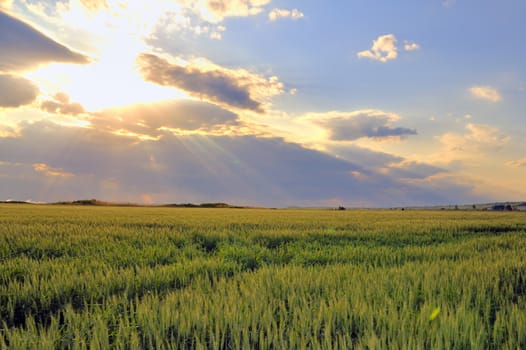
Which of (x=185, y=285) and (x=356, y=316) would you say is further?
(x=185, y=285)

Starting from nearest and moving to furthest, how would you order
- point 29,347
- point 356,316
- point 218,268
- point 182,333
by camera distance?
point 29,347, point 182,333, point 356,316, point 218,268

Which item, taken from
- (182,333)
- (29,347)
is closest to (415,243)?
(182,333)

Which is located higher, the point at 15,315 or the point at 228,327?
the point at 228,327

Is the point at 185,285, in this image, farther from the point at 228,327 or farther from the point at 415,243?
the point at 415,243

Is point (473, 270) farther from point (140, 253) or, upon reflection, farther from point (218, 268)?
point (140, 253)

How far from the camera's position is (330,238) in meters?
11.8

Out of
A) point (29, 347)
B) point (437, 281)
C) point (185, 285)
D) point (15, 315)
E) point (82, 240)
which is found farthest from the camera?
point (82, 240)

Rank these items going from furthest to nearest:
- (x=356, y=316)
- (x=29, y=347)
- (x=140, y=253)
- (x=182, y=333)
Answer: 1. (x=140, y=253)
2. (x=356, y=316)
3. (x=182, y=333)
4. (x=29, y=347)

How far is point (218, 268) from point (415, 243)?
292 inches

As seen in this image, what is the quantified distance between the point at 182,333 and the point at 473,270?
15.1 feet

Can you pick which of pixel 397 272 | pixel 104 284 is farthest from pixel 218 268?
pixel 397 272

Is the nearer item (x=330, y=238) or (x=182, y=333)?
(x=182, y=333)

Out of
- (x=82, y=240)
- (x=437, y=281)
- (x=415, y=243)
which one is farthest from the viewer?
(x=415, y=243)

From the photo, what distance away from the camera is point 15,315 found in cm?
411
